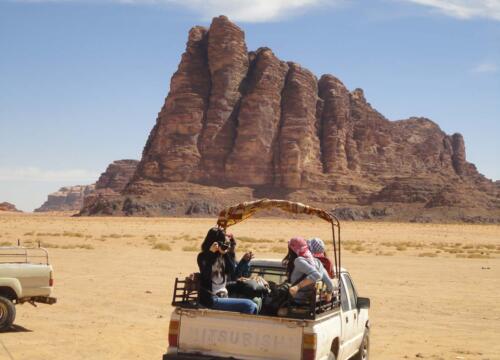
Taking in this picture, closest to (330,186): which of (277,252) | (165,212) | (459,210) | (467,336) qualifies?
(459,210)

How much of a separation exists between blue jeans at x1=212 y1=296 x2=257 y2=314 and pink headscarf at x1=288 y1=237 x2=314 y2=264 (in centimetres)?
76

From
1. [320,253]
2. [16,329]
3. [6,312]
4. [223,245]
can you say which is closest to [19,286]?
[6,312]

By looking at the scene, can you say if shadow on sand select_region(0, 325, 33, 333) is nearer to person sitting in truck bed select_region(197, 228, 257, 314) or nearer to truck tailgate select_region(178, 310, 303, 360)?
person sitting in truck bed select_region(197, 228, 257, 314)

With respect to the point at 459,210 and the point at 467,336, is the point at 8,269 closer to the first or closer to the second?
the point at 467,336

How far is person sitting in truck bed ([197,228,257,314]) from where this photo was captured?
7455 mm

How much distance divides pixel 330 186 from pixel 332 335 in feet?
435

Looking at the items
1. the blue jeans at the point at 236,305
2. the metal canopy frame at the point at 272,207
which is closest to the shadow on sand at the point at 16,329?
A: the metal canopy frame at the point at 272,207

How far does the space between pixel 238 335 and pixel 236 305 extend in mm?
417

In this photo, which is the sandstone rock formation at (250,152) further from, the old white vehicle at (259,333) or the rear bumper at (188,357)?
the rear bumper at (188,357)

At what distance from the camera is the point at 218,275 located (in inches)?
312

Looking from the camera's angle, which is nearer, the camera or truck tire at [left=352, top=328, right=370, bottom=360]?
the camera

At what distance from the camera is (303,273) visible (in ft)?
24.9

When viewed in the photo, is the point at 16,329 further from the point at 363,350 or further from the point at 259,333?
the point at 259,333

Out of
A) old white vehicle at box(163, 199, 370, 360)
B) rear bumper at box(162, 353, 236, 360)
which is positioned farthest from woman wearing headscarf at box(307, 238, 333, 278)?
rear bumper at box(162, 353, 236, 360)
